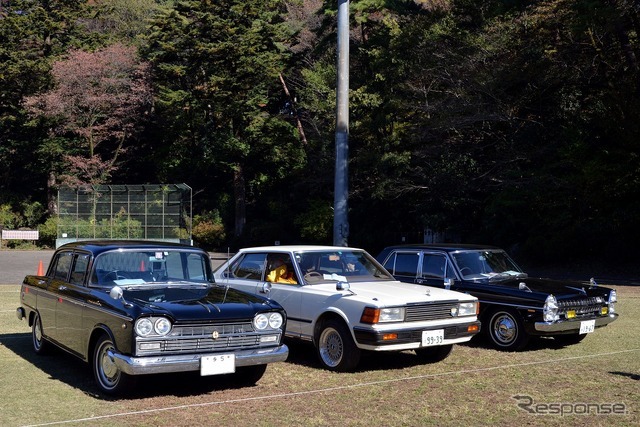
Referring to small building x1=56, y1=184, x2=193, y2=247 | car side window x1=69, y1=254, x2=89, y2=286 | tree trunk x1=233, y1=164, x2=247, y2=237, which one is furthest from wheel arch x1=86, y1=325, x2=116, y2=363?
tree trunk x1=233, y1=164, x2=247, y2=237

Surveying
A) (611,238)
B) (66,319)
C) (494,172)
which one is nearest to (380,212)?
(494,172)

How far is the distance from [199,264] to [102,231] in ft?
117

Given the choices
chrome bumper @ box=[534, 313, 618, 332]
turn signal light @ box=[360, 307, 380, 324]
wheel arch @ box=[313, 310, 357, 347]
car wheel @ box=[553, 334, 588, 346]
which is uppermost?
turn signal light @ box=[360, 307, 380, 324]

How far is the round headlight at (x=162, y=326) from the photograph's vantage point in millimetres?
6914

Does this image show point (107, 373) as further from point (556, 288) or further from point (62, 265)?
point (556, 288)

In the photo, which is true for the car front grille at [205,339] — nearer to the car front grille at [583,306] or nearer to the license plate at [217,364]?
the license plate at [217,364]

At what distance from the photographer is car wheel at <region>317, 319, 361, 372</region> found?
337 inches

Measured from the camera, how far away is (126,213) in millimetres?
42500

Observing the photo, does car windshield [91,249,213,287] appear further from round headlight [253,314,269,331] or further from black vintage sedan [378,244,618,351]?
black vintage sedan [378,244,618,351]

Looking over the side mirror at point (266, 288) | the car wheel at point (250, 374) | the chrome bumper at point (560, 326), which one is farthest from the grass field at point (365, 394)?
the side mirror at point (266, 288)

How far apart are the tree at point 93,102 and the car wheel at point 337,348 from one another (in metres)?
42.0

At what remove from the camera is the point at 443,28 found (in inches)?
1340

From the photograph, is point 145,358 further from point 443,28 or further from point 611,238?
point 443,28

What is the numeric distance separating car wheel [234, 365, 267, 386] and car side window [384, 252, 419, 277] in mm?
4065
